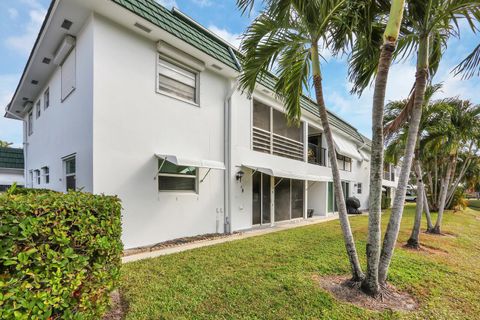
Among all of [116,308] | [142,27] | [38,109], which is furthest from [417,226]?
[38,109]

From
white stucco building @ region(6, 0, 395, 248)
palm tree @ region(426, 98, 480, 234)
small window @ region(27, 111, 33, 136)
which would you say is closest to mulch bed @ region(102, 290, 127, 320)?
white stucco building @ region(6, 0, 395, 248)

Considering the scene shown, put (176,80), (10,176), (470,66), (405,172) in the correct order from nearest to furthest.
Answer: (405,172)
(470,66)
(176,80)
(10,176)

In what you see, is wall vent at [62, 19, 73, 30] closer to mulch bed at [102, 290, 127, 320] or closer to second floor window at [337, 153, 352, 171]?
mulch bed at [102, 290, 127, 320]

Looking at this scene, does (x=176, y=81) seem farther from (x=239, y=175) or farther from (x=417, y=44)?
(x=417, y=44)

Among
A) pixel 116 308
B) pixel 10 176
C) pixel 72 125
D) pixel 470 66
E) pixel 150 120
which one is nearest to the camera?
pixel 116 308

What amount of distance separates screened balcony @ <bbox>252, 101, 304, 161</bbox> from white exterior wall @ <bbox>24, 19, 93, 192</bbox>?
27.2ft

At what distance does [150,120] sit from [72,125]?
305 cm

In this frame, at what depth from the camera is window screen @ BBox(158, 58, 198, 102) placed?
9955mm

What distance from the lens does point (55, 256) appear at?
3.15 meters

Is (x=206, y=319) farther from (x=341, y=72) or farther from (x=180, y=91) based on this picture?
(x=180, y=91)

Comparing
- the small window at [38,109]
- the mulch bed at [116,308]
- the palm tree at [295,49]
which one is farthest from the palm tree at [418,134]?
the small window at [38,109]

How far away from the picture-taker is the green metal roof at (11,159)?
19.5 m

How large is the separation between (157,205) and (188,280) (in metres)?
3.95

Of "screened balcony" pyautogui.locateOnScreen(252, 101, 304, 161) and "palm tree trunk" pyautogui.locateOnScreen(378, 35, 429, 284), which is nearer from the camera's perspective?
"palm tree trunk" pyautogui.locateOnScreen(378, 35, 429, 284)
